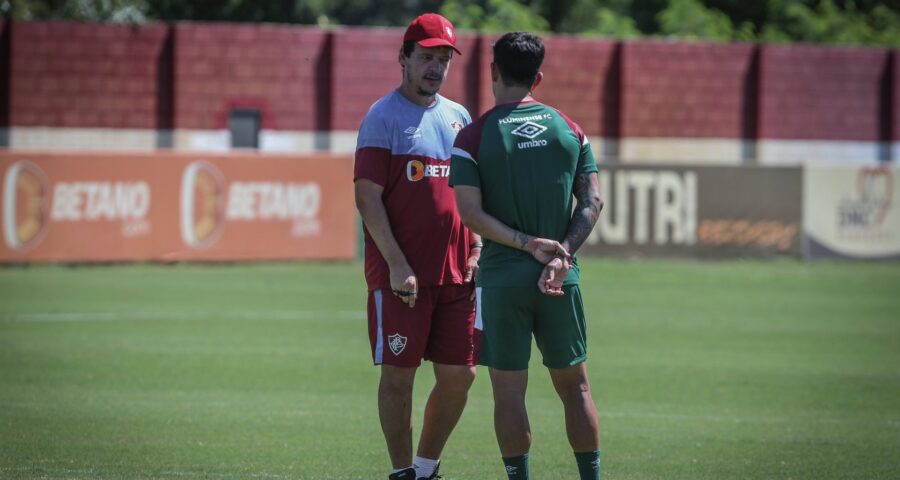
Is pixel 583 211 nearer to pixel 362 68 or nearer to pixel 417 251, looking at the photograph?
pixel 417 251

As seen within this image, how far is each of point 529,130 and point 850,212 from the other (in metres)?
→ 20.6

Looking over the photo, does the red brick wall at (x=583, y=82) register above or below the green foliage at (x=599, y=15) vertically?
below

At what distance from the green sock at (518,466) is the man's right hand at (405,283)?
3.13 feet

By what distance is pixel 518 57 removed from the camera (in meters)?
Answer: 5.80

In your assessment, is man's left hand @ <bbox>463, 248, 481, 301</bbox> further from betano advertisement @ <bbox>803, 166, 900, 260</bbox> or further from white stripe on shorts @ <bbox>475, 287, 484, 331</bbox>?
A: betano advertisement @ <bbox>803, 166, 900, 260</bbox>

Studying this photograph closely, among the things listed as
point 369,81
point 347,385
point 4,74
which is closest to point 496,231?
point 347,385

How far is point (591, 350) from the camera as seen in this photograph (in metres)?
13.2

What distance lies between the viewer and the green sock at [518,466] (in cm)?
590

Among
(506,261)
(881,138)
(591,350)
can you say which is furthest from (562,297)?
(881,138)

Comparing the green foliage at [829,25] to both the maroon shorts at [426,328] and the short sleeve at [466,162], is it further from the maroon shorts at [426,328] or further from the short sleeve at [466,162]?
the short sleeve at [466,162]

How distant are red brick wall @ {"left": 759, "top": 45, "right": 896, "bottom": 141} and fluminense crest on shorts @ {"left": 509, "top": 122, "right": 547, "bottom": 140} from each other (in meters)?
30.7

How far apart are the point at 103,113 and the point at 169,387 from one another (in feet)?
75.5

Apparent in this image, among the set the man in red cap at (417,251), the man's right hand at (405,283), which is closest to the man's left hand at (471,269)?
the man in red cap at (417,251)

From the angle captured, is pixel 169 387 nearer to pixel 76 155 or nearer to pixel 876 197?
pixel 76 155
